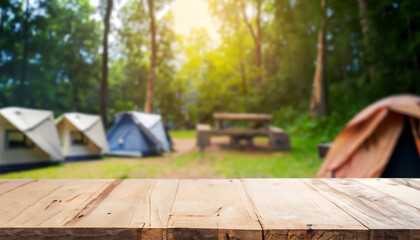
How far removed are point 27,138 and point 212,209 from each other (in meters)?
5.86

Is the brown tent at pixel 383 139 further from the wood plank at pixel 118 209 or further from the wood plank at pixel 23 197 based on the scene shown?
the wood plank at pixel 23 197

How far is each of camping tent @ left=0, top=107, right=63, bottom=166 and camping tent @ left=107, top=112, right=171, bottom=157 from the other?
1.78 metres

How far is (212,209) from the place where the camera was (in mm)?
690

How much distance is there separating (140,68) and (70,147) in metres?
16.3

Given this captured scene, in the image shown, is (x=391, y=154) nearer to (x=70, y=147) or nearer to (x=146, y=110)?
(x=70, y=147)

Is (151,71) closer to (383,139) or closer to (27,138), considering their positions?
(27,138)

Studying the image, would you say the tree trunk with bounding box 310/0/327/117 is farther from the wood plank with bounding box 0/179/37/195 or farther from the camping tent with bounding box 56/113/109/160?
the wood plank with bounding box 0/179/37/195

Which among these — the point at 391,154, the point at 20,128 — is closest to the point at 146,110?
the point at 20,128

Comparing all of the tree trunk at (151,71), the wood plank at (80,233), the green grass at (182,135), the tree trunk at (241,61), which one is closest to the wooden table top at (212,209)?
the wood plank at (80,233)

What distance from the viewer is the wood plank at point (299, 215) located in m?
0.56

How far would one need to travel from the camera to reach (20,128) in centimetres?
493

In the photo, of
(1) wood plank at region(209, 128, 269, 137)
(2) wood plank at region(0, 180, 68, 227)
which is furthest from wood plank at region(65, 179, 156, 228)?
(1) wood plank at region(209, 128, 269, 137)

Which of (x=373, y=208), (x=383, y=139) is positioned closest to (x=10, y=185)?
(x=373, y=208)

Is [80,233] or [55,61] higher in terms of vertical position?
[55,61]
